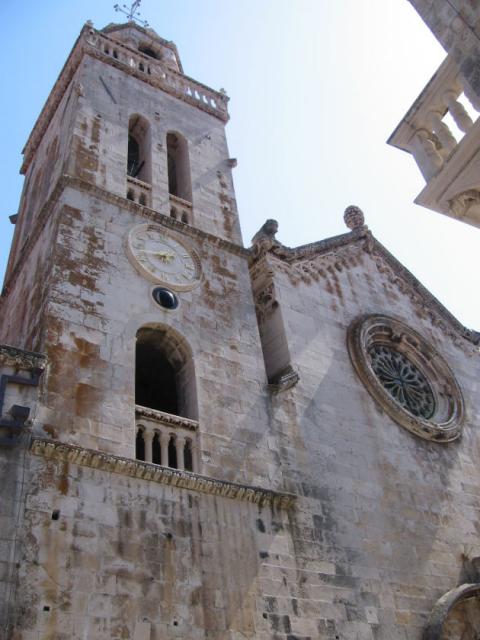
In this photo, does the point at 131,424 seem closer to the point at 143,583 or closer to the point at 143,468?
the point at 143,468

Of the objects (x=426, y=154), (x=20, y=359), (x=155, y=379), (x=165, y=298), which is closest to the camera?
(x=426, y=154)

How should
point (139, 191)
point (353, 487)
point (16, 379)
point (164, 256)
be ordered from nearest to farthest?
point (16, 379) → point (353, 487) → point (164, 256) → point (139, 191)

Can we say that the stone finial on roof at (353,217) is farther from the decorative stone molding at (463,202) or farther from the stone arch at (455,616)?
the decorative stone molding at (463,202)

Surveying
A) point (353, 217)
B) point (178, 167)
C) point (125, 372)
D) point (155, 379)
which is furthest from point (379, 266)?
point (125, 372)

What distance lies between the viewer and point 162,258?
12250 millimetres

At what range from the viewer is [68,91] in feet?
53.0

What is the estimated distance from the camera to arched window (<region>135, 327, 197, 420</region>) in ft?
35.8

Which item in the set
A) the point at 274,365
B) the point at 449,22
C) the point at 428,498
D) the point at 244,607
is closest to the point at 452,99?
the point at 449,22

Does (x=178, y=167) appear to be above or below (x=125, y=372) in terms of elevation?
above

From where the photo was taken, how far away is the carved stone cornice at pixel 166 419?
386 inches

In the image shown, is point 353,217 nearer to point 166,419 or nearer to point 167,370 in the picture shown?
point 167,370

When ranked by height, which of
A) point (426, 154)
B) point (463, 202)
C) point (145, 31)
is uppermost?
point (145, 31)

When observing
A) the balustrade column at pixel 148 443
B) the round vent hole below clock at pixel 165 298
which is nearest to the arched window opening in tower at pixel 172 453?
the balustrade column at pixel 148 443

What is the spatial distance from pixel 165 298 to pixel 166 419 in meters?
2.45
